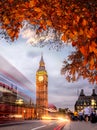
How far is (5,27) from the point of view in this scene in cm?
1123

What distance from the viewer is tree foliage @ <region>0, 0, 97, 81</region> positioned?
9.51m

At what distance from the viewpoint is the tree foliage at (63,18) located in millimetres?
9508

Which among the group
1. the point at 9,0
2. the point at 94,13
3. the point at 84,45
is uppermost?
the point at 9,0

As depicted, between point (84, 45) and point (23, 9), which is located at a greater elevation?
point (23, 9)

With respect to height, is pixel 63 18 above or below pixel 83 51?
above

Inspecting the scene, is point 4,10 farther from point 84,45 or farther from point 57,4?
point 84,45

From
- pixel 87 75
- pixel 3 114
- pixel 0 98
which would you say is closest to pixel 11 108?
pixel 3 114

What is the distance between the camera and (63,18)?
10.2 m

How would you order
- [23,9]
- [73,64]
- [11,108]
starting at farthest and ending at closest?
[11,108]
[73,64]
[23,9]

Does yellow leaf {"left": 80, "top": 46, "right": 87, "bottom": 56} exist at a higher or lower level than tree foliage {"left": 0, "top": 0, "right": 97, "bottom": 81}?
lower

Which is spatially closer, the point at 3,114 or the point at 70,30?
the point at 70,30

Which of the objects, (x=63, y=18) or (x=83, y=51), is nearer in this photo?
(x=83, y=51)

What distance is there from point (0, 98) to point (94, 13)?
2946cm

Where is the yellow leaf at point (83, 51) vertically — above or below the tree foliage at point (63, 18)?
below
